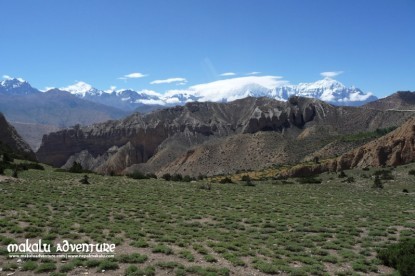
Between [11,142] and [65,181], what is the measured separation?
5258 centimetres

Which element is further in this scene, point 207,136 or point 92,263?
point 207,136

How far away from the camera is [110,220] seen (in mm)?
21328

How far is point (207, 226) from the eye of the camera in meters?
21.2

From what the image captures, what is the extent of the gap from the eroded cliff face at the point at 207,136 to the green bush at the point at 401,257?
86.2 metres

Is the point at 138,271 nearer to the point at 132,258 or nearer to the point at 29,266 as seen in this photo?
the point at 132,258

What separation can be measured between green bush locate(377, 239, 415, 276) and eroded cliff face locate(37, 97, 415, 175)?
86155 millimetres

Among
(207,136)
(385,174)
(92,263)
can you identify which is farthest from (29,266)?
(207,136)

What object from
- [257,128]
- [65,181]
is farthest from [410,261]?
[257,128]

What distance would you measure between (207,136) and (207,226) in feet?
499

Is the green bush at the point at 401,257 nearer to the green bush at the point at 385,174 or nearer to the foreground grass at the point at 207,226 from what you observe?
the foreground grass at the point at 207,226

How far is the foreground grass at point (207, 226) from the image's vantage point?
14195 mm

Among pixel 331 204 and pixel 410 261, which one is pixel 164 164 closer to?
pixel 331 204

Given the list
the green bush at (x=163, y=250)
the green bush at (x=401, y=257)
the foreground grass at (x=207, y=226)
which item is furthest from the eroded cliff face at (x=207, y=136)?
the green bush at (x=163, y=250)

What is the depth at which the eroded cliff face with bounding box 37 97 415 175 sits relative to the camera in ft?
380
